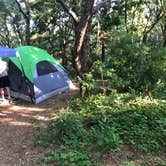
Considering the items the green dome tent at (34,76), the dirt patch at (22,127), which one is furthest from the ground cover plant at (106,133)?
the green dome tent at (34,76)

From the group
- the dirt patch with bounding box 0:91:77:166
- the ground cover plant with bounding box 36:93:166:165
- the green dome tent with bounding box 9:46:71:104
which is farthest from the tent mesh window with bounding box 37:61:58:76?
the ground cover plant with bounding box 36:93:166:165

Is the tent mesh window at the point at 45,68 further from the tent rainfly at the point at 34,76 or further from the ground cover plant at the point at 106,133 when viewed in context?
the ground cover plant at the point at 106,133

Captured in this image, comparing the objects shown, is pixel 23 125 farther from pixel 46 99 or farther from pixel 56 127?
pixel 46 99

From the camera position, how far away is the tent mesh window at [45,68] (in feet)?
33.4

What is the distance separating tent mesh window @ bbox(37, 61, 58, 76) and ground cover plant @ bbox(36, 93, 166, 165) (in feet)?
11.9

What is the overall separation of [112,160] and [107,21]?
13.7m

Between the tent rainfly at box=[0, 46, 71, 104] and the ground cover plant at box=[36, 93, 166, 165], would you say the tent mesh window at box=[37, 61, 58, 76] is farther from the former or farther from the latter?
the ground cover plant at box=[36, 93, 166, 165]

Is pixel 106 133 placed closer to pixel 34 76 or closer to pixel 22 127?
pixel 22 127

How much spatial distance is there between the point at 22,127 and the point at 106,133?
7.26ft

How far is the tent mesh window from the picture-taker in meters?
10.2

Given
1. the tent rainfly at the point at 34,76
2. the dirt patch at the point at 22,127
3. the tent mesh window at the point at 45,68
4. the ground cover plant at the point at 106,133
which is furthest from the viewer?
the tent mesh window at the point at 45,68

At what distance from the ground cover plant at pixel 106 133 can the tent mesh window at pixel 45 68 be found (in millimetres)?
3621

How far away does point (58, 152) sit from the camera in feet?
16.8

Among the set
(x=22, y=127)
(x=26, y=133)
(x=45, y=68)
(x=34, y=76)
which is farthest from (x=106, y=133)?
(x=45, y=68)
